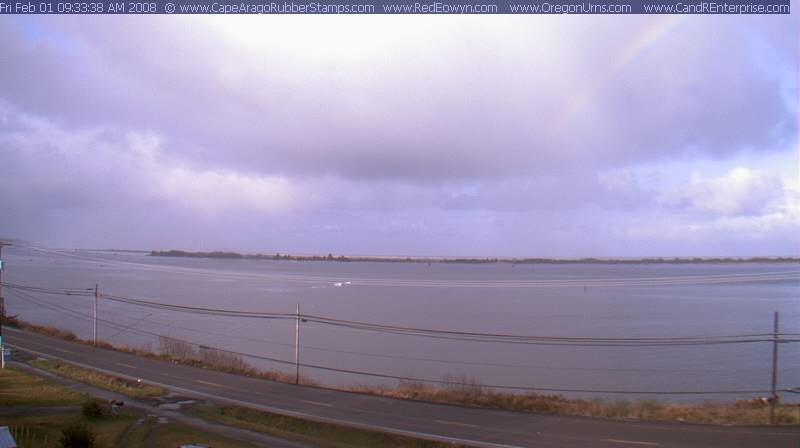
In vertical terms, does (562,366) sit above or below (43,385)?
below

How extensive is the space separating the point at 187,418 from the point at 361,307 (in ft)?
185

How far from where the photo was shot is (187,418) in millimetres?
15125

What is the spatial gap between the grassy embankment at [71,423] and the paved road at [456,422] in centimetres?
291

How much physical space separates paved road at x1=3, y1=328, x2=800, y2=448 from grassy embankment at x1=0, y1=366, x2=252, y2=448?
2.91 meters

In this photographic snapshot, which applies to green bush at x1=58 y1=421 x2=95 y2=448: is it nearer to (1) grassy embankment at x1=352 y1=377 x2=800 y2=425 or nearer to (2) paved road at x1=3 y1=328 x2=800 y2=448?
(2) paved road at x1=3 y1=328 x2=800 y2=448

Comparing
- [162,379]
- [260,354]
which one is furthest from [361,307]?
[162,379]

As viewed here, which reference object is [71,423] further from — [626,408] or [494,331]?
[494,331]

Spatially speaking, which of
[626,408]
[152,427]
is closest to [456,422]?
[626,408]

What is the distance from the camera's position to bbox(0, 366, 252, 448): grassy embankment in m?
12.4

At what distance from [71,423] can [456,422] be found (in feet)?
26.5

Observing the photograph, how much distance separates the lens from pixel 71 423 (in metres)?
12.1

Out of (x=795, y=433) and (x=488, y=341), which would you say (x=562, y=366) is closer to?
(x=488, y=341)

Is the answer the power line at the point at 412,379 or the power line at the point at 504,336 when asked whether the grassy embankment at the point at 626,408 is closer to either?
the power line at the point at 504,336

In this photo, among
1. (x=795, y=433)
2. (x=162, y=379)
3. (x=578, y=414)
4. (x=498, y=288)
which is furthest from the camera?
(x=498, y=288)
